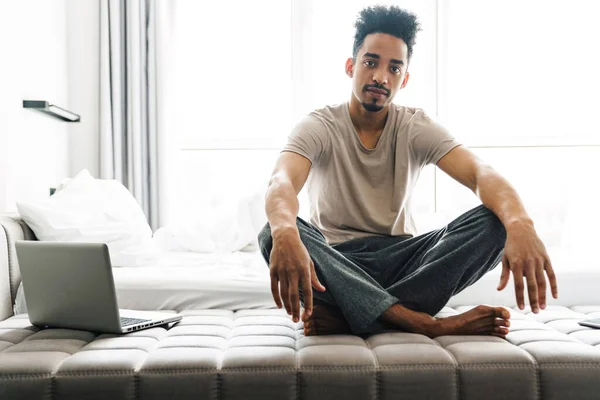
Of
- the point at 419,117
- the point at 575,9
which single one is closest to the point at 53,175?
the point at 419,117

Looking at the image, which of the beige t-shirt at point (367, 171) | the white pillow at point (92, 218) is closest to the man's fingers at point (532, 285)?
the beige t-shirt at point (367, 171)

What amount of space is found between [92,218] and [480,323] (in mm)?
1477

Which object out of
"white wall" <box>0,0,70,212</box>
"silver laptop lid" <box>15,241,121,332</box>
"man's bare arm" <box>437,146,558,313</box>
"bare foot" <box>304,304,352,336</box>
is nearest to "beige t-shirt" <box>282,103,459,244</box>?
"man's bare arm" <box>437,146,558,313</box>

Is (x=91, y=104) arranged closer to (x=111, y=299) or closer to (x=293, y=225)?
(x=111, y=299)

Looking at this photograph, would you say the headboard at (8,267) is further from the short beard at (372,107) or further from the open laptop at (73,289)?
the short beard at (372,107)

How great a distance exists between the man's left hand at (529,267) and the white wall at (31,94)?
6.39 feet

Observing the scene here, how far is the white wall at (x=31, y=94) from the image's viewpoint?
2609 mm

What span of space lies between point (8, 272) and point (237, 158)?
6.07 ft

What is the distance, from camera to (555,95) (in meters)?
3.80

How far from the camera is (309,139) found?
1.88 meters

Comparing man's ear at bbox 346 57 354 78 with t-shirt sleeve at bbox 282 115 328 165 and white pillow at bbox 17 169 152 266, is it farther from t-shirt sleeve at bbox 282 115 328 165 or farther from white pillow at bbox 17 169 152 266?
white pillow at bbox 17 169 152 266

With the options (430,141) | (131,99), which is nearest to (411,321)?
(430,141)

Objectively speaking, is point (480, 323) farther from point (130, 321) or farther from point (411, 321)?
point (130, 321)

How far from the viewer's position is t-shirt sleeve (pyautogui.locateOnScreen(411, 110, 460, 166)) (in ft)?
6.35
